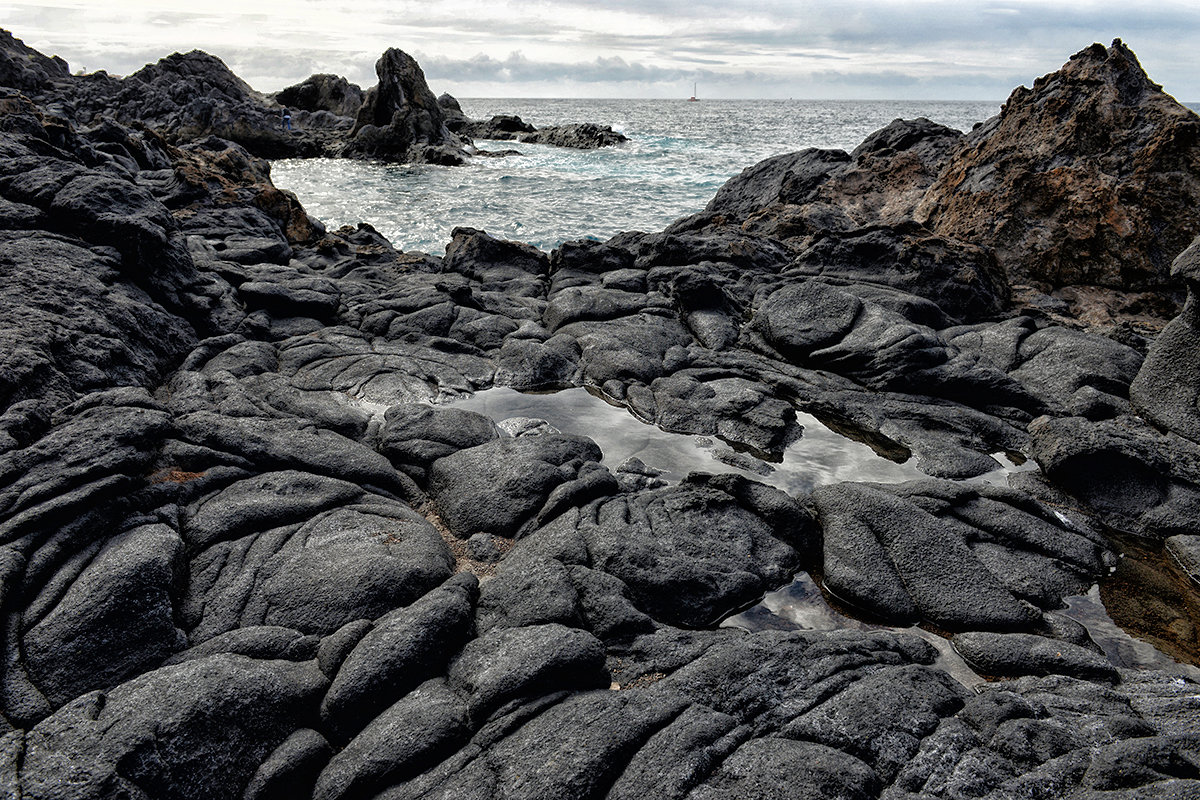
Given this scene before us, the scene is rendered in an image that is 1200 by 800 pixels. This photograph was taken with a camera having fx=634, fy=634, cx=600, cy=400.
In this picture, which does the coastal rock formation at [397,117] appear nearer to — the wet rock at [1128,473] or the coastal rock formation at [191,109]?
the coastal rock formation at [191,109]

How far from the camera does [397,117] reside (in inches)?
2159

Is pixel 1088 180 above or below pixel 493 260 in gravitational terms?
above

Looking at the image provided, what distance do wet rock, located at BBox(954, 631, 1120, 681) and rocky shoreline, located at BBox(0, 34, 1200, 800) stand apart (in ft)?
0.10

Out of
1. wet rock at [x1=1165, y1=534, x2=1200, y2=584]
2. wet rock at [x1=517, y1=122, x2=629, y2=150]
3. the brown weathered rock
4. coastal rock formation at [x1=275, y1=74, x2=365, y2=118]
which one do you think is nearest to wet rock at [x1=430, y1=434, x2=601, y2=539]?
wet rock at [x1=1165, y1=534, x2=1200, y2=584]

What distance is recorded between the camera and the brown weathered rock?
502 inches

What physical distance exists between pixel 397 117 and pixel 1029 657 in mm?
60070

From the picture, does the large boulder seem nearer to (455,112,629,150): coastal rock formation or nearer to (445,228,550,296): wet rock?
(445,228,550,296): wet rock

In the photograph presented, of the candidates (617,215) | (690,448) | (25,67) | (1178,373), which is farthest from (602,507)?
(25,67)

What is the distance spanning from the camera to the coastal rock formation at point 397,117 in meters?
54.8

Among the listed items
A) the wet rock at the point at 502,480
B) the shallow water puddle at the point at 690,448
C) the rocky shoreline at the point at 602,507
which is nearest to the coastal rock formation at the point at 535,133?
the rocky shoreline at the point at 602,507

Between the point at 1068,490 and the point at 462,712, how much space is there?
25.6ft

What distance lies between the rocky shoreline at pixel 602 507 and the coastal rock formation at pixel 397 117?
44.9 m

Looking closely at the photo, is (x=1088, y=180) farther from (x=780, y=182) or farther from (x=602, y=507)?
(x=602, y=507)

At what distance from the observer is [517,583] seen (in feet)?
18.2
